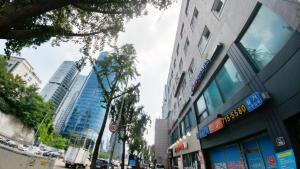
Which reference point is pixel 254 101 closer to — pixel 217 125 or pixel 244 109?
pixel 244 109

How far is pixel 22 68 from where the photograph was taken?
67.4m

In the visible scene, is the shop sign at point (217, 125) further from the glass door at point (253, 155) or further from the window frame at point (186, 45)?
the window frame at point (186, 45)

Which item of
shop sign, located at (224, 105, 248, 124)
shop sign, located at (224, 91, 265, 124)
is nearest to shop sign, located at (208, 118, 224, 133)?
shop sign, located at (224, 105, 248, 124)

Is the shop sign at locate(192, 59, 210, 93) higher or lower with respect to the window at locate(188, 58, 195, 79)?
lower

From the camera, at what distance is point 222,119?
7.90 metres

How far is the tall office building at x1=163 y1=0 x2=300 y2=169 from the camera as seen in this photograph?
4.51 meters

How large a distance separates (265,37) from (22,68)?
8589 cm

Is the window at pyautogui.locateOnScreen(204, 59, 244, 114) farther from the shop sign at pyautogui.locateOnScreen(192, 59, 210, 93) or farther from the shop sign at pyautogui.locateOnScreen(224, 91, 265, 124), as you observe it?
the shop sign at pyautogui.locateOnScreen(224, 91, 265, 124)

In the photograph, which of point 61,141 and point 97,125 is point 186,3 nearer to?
point 61,141

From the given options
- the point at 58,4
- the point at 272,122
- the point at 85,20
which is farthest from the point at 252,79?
the point at 85,20

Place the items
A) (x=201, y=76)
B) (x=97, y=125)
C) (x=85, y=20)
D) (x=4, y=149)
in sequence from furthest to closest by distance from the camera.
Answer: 1. (x=97, y=125)
2. (x=201, y=76)
3. (x=85, y=20)
4. (x=4, y=149)

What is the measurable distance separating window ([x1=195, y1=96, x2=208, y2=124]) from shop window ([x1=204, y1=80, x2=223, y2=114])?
2.57 feet

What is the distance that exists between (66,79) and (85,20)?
165444 millimetres

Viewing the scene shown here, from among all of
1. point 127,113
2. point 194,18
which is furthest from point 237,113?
point 127,113
